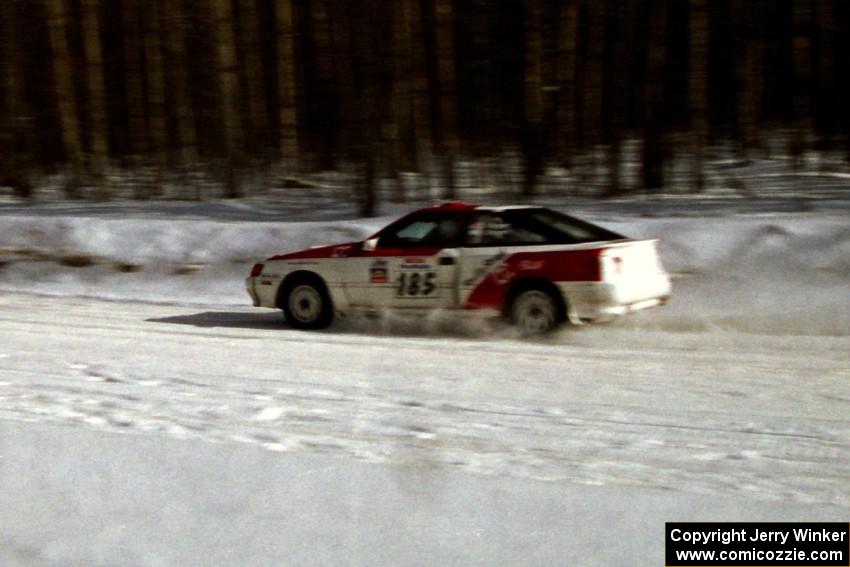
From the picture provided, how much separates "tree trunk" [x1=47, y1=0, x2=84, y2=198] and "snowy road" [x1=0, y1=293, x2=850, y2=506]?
27.7 ft

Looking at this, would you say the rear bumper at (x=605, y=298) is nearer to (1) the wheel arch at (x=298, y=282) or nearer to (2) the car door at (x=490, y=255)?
(2) the car door at (x=490, y=255)

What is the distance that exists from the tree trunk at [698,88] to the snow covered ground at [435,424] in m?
2.29

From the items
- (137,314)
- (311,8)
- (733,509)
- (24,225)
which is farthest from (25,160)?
(733,509)

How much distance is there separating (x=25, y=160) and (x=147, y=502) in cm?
1473

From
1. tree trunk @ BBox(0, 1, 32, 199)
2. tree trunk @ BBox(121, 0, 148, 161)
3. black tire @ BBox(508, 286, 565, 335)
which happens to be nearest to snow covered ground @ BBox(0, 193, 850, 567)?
black tire @ BBox(508, 286, 565, 335)

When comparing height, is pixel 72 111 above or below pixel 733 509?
above

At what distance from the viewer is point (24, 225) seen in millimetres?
14195

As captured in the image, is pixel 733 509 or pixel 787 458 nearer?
pixel 733 509

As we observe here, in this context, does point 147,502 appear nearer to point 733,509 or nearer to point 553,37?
point 733,509

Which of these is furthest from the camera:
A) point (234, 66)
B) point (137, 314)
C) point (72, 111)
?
Answer: point (72, 111)

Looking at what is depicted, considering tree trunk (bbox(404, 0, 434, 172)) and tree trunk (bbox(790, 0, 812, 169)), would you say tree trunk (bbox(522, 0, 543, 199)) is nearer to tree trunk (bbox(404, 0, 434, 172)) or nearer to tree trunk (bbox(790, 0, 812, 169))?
tree trunk (bbox(404, 0, 434, 172))

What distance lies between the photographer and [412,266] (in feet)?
30.1

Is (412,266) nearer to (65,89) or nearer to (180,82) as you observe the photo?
(180,82)

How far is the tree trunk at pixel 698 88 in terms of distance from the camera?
1332 centimetres
